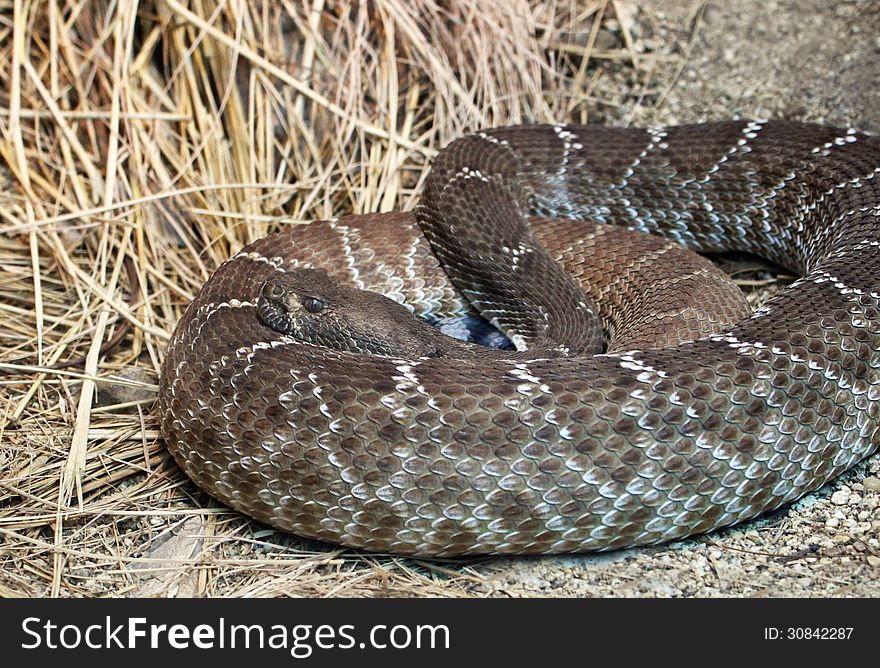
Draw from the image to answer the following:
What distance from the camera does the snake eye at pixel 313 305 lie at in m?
4.80

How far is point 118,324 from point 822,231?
428 centimetres

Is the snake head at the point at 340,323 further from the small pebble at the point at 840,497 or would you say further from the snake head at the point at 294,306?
the small pebble at the point at 840,497

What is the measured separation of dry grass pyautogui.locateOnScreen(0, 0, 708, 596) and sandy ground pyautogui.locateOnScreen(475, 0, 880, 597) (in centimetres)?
38

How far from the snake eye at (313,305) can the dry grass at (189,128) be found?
3.47ft

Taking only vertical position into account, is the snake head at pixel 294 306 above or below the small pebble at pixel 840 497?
above

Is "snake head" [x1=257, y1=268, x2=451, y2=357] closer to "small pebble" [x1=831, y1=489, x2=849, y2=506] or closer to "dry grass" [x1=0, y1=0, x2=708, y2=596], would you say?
"dry grass" [x1=0, y1=0, x2=708, y2=596]

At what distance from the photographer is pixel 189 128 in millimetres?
6352

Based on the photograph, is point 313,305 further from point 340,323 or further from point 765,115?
point 765,115

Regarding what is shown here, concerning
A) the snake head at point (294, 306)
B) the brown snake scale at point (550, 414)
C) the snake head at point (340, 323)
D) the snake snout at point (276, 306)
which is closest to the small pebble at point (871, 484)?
the brown snake scale at point (550, 414)

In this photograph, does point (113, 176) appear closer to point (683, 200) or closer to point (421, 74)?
point (421, 74)

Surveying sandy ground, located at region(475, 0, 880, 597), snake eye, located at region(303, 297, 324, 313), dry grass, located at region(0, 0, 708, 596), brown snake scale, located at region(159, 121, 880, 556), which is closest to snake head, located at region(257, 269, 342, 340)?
snake eye, located at region(303, 297, 324, 313)

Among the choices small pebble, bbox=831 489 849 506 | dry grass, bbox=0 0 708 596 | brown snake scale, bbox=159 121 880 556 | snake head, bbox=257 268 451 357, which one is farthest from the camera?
dry grass, bbox=0 0 708 596

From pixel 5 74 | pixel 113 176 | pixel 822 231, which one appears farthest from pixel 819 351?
pixel 5 74

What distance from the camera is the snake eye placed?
4805 mm
